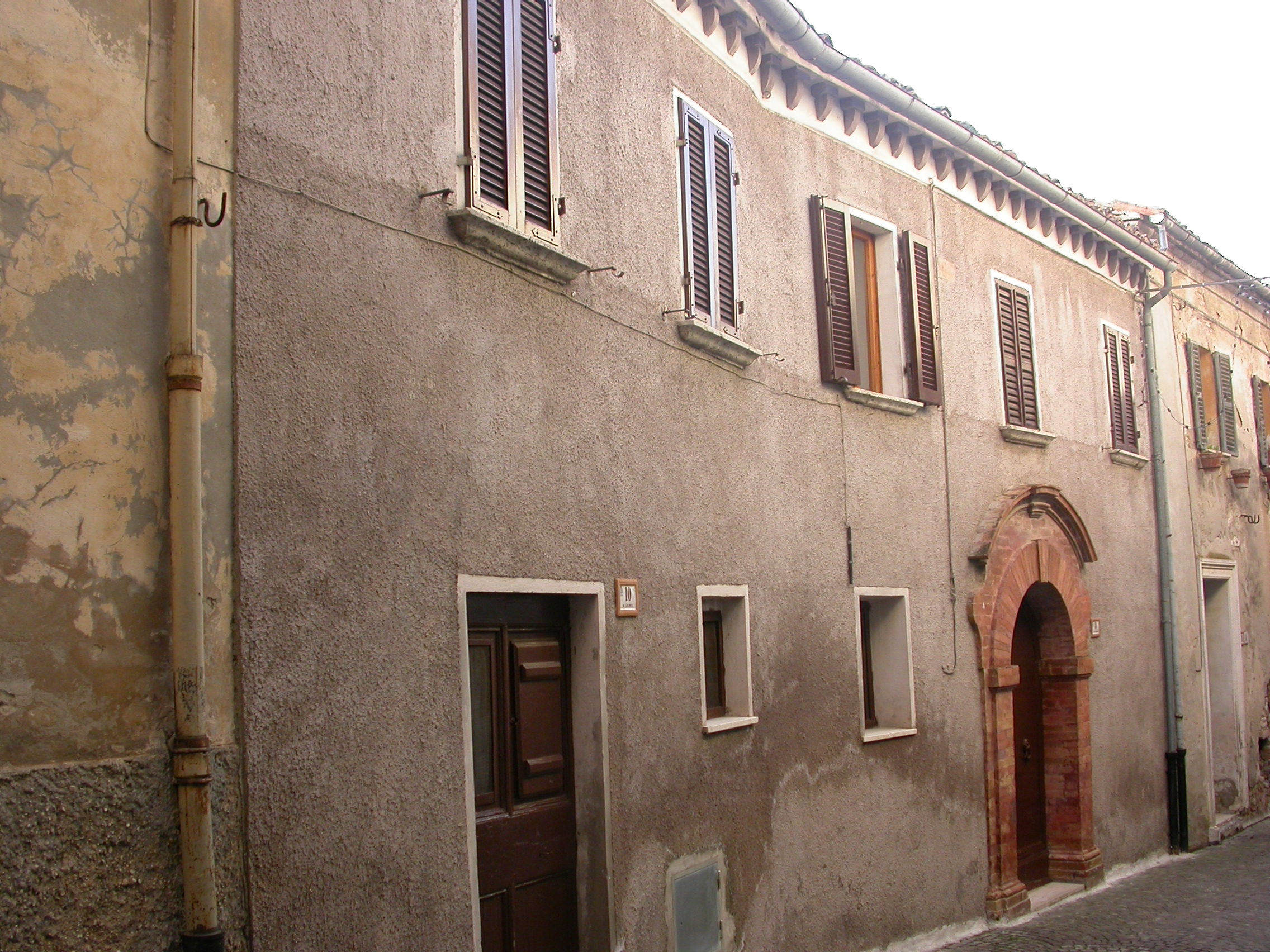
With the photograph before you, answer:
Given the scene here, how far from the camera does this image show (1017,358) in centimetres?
1216

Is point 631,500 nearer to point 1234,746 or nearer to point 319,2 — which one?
point 319,2

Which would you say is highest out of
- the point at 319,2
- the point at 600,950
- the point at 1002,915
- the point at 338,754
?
the point at 319,2

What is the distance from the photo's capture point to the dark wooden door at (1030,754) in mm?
12125

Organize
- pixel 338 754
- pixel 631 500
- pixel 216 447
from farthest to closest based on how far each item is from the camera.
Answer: pixel 631 500 < pixel 338 754 < pixel 216 447

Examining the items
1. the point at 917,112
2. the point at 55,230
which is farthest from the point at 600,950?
the point at 917,112

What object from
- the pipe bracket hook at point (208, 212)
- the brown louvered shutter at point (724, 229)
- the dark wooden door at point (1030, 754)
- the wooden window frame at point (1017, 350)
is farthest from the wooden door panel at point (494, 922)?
the wooden window frame at point (1017, 350)

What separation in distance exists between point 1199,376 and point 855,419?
357 inches

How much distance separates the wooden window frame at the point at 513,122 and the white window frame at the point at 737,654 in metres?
2.67

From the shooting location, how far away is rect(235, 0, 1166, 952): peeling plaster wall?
4.64 metres

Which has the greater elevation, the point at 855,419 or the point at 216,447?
the point at 855,419

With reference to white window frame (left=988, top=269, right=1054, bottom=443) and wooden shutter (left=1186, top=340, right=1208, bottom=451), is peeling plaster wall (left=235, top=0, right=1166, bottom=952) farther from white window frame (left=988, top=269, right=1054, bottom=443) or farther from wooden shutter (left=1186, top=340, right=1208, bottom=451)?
wooden shutter (left=1186, top=340, right=1208, bottom=451)

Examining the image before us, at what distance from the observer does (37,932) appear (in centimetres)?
360

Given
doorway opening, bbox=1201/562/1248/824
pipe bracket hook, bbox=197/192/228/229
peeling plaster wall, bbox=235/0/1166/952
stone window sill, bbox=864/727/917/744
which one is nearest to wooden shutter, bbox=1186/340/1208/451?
doorway opening, bbox=1201/562/1248/824

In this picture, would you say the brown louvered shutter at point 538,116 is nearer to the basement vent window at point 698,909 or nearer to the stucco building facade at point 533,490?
the stucco building facade at point 533,490
